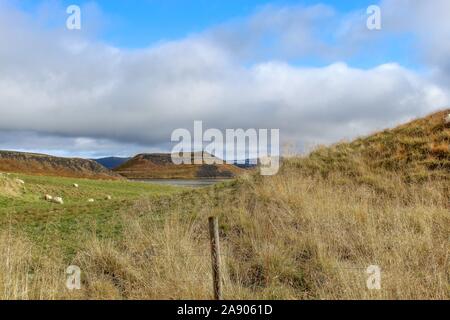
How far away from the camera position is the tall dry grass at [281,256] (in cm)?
483

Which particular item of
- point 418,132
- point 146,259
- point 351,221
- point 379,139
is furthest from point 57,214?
point 418,132

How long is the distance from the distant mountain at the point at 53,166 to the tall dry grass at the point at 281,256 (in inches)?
1881

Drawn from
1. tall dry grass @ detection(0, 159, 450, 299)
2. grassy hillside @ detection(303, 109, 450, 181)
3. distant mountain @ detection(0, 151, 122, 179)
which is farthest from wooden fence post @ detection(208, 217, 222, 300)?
distant mountain @ detection(0, 151, 122, 179)

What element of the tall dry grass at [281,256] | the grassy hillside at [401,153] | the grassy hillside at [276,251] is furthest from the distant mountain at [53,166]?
the tall dry grass at [281,256]

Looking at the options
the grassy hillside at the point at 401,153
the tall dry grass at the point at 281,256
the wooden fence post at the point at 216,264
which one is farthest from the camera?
the grassy hillside at the point at 401,153

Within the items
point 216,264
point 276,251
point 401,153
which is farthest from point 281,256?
point 401,153

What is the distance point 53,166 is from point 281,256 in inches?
2358

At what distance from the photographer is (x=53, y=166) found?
199 feet

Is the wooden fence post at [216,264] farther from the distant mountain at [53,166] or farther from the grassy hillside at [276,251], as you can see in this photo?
the distant mountain at [53,166]

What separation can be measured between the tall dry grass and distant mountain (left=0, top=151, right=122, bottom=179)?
47.8 m

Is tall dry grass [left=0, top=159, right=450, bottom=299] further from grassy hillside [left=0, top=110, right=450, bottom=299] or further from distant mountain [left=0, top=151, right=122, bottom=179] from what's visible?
distant mountain [left=0, top=151, right=122, bottom=179]

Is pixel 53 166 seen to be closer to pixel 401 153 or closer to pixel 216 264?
pixel 401 153
